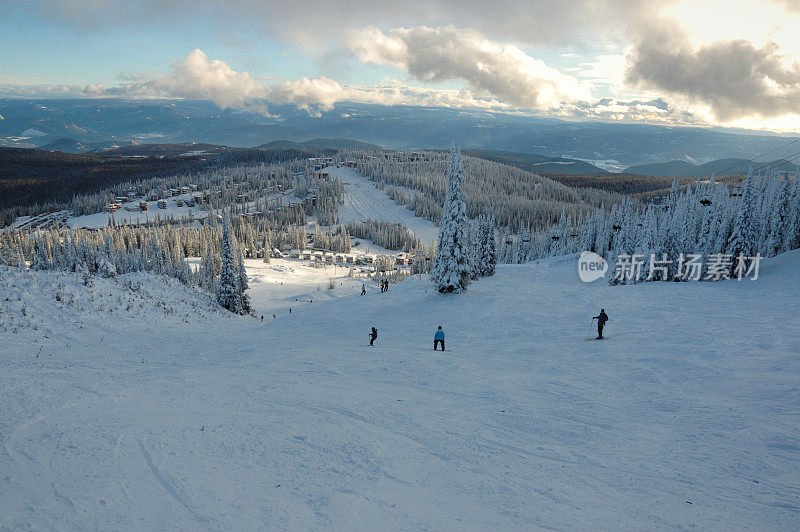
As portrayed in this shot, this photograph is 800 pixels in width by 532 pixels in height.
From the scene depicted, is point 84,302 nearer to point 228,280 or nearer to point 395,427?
point 228,280

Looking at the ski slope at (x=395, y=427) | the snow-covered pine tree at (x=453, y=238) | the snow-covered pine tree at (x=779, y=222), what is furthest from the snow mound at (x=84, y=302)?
the snow-covered pine tree at (x=779, y=222)

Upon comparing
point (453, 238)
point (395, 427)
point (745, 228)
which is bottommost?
point (395, 427)

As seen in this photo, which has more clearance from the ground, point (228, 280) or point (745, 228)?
point (745, 228)

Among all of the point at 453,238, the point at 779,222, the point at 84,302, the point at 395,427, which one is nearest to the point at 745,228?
the point at 779,222

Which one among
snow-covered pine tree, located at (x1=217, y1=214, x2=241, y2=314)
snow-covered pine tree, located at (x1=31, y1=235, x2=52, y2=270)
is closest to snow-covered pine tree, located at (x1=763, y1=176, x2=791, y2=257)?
snow-covered pine tree, located at (x1=217, y1=214, x2=241, y2=314)

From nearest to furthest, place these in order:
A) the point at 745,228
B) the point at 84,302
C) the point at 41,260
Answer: the point at 84,302, the point at 41,260, the point at 745,228

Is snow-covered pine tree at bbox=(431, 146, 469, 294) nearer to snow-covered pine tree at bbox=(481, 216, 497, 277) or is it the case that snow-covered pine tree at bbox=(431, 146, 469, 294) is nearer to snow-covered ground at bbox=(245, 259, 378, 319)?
snow-covered pine tree at bbox=(481, 216, 497, 277)

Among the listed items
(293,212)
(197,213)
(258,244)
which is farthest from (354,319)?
(197,213)

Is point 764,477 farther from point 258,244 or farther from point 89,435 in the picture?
point 258,244
